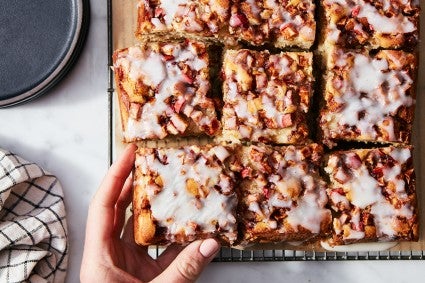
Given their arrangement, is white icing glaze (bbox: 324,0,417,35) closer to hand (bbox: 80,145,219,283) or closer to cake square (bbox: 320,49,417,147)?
cake square (bbox: 320,49,417,147)

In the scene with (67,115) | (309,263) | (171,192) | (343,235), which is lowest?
(309,263)

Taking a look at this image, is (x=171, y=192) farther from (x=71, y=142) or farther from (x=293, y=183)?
(x=71, y=142)

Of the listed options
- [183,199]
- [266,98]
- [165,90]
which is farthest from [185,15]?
[183,199]

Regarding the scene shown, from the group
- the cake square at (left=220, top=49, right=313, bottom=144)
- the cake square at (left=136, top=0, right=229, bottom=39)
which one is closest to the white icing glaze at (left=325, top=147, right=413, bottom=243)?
the cake square at (left=220, top=49, right=313, bottom=144)

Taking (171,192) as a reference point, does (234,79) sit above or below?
above

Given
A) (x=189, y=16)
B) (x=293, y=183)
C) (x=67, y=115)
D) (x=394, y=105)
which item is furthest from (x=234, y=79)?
(x=67, y=115)
